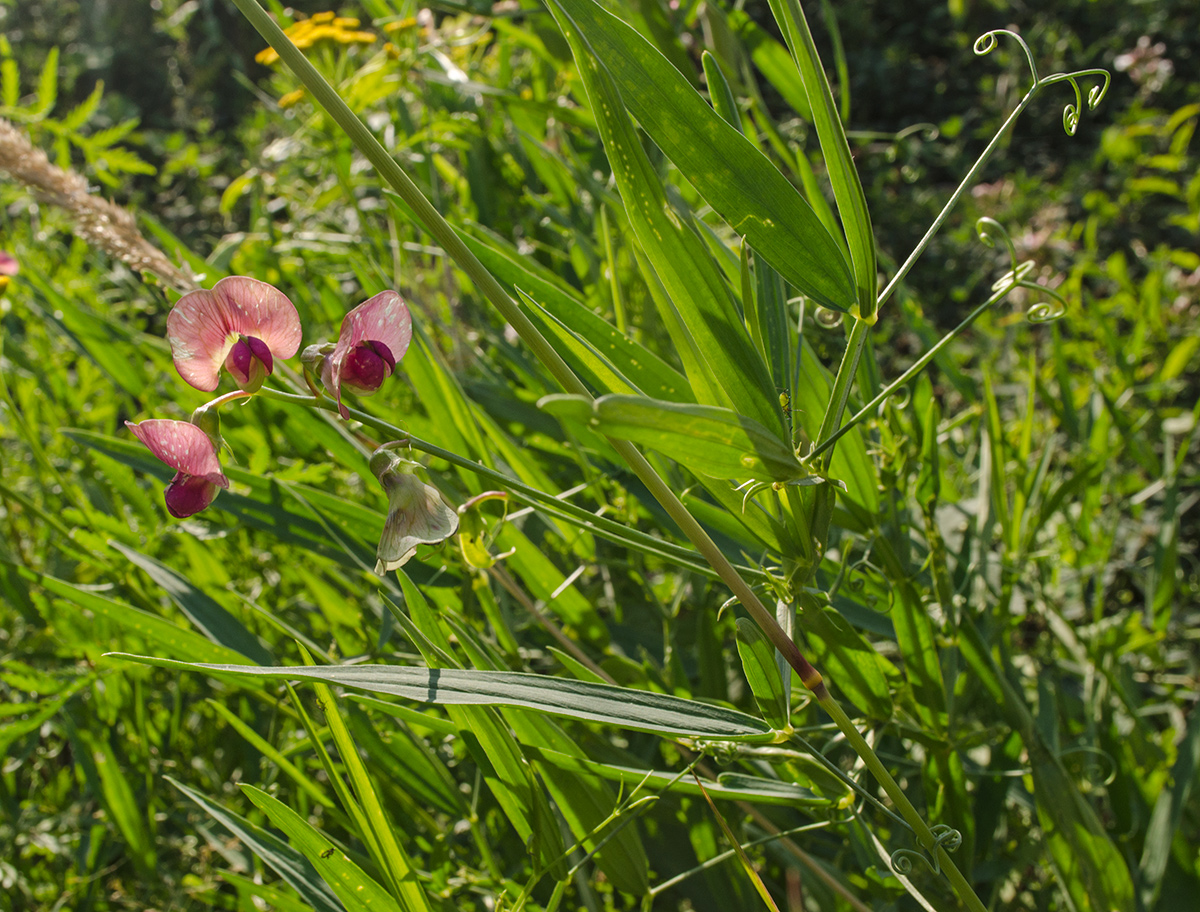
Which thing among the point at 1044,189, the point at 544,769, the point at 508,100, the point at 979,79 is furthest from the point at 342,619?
the point at 979,79

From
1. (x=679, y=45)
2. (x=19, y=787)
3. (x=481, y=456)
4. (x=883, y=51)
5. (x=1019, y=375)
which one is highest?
(x=679, y=45)

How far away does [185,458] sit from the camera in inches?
13.3

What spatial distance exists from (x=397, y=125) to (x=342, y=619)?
27.5 inches

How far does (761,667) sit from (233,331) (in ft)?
0.90

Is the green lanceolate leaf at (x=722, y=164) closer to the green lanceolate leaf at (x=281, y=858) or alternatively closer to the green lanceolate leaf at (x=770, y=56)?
the green lanceolate leaf at (x=281, y=858)

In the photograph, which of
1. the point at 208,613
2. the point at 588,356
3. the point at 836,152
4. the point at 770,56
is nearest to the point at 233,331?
the point at 588,356

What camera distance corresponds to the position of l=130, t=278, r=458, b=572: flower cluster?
327 mm

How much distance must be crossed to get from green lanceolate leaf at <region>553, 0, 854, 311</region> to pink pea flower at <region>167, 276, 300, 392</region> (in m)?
0.16

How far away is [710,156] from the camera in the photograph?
0.35 m

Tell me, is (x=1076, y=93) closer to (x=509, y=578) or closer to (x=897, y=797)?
(x=897, y=797)

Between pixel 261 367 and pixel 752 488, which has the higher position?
pixel 261 367

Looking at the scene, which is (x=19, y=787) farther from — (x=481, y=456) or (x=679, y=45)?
(x=679, y=45)

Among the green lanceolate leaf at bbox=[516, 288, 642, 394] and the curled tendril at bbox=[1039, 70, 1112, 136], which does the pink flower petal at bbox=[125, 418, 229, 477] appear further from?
the curled tendril at bbox=[1039, 70, 1112, 136]

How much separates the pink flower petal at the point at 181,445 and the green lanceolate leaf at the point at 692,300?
0.19 m
